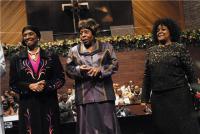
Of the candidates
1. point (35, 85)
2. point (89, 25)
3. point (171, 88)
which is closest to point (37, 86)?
point (35, 85)

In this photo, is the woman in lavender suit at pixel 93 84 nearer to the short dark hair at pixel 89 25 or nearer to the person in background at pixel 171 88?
the short dark hair at pixel 89 25

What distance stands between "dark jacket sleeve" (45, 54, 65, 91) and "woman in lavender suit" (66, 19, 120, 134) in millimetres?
117

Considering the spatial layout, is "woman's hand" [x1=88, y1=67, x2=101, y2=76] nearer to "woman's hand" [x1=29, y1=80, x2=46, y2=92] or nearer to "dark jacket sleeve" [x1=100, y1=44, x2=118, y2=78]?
"dark jacket sleeve" [x1=100, y1=44, x2=118, y2=78]

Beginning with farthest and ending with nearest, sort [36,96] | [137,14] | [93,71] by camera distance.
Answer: [137,14] → [36,96] → [93,71]

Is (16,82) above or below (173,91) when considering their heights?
above

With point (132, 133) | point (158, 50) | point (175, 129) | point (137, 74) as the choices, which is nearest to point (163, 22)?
point (158, 50)

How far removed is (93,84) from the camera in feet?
15.8

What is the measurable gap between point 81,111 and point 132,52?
752cm

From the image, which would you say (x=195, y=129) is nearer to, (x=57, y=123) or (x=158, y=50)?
(x=158, y=50)

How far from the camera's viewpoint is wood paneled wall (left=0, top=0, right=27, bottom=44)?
13.2 metres

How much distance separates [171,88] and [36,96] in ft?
4.85

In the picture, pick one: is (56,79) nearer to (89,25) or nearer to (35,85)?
(35,85)

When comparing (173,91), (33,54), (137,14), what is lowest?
(173,91)

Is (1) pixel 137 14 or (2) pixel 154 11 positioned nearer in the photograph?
(1) pixel 137 14
